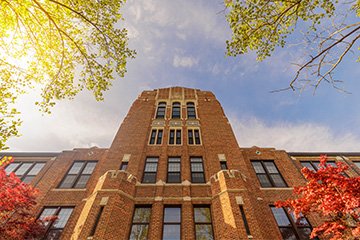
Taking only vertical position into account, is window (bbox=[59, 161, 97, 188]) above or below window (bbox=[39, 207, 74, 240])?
above

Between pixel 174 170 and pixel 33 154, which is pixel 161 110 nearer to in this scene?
pixel 174 170

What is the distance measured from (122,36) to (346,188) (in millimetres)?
11841

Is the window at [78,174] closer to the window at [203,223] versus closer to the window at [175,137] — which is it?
the window at [175,137]

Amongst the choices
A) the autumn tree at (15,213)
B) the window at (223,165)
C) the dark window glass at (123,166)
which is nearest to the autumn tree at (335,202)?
the window at (223,165)

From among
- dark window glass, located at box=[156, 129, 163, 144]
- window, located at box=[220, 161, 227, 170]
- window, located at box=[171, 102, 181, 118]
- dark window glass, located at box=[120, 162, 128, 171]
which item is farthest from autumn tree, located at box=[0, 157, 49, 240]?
window, located at box=[171, 102, 181, 118]

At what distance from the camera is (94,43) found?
927 centimetres

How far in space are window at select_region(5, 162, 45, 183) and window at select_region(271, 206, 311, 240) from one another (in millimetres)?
17594

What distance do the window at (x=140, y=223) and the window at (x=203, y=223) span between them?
268cm

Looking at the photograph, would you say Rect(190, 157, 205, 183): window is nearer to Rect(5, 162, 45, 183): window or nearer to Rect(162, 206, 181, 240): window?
Rect(162, 206, 181, 240): window

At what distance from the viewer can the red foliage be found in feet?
30.3

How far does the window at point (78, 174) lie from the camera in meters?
14.4

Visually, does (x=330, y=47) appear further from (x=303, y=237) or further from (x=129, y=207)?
(x=129, y=207)

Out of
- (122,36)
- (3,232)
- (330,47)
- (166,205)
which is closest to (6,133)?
(3,232)

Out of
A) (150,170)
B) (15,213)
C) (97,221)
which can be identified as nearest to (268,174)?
(150,170)
